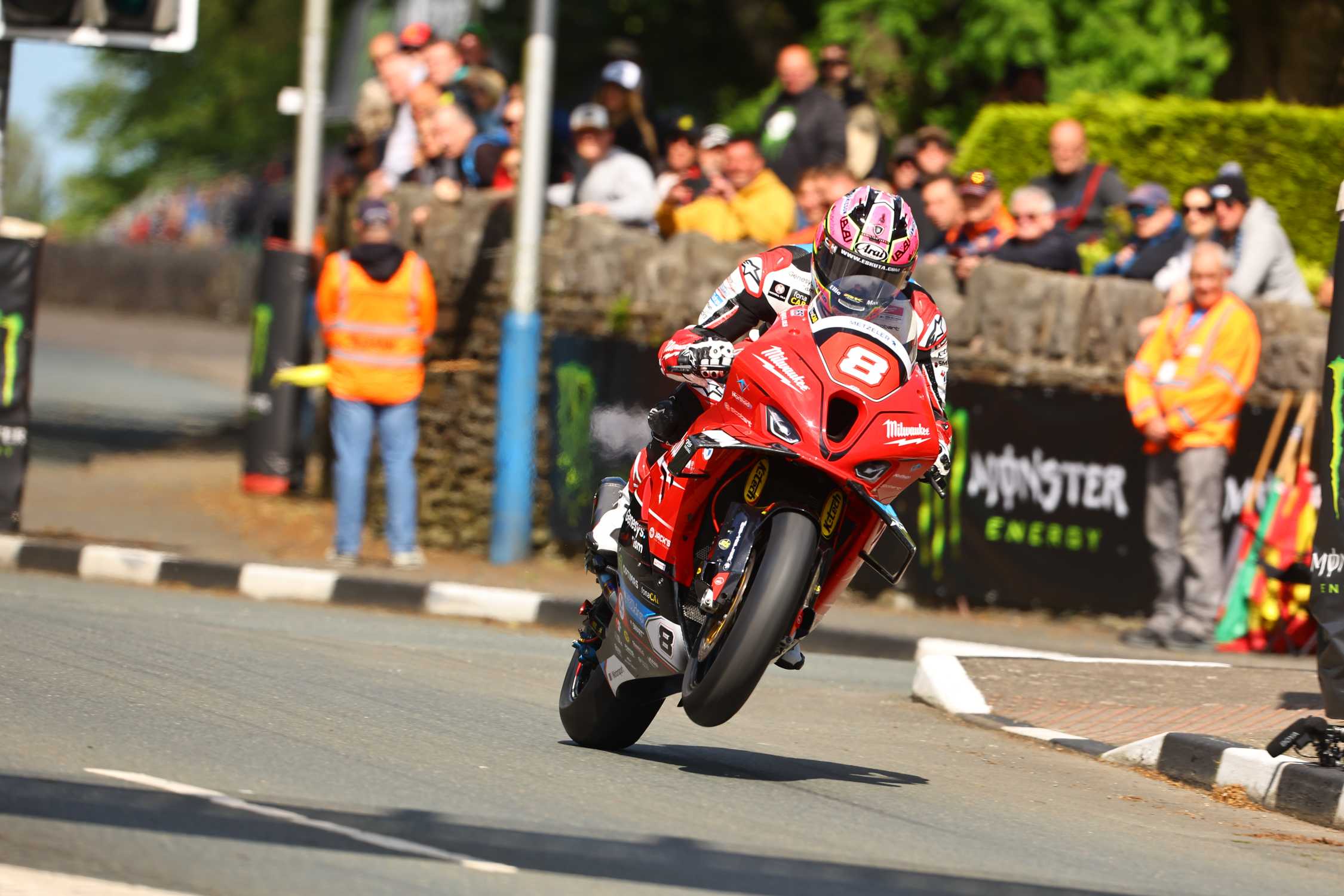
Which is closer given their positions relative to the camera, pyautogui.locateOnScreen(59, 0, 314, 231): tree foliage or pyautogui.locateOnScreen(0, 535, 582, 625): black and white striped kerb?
pyautogui.locateOnScreen(0, 535, 582, 625): black and white striped kerb

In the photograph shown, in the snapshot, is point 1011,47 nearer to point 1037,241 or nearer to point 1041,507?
point 1037,241

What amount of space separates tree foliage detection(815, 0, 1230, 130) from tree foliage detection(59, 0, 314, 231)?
78.1 ft

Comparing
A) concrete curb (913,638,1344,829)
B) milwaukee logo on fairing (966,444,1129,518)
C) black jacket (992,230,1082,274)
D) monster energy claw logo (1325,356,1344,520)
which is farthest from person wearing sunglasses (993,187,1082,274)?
monster energy claw logo (1325,356,1344,520)

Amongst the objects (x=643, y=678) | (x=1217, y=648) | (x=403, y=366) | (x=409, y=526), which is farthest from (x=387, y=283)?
(x=643, y=678)

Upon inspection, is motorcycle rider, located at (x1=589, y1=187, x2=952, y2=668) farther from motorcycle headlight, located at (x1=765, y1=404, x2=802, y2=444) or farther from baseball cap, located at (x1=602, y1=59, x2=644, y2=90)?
baseball cap, located at (x1=602, y1=59, x2=644, y2=90)

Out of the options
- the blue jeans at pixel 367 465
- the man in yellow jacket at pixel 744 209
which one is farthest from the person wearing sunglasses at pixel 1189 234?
the blue jeans at pixel 367 465

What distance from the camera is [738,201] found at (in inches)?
578

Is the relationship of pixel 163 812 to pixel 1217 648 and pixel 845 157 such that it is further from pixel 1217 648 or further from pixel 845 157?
pixel 845 157

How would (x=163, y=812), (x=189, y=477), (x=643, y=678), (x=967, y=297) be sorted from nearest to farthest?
1. (x=163, y=812)
2. (x=643, y=678)
3. (x=967, y=297)
4. (x=189, y=477)

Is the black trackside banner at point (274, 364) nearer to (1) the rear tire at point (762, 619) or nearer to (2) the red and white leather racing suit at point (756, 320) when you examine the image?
(2) the red and white leather racing suit at point (756, 320)

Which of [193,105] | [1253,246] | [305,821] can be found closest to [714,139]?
[1253,246]

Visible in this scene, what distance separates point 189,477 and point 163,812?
541 inches

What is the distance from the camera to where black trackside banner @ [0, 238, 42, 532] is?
13812mm

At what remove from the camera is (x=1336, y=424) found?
27.8ft
